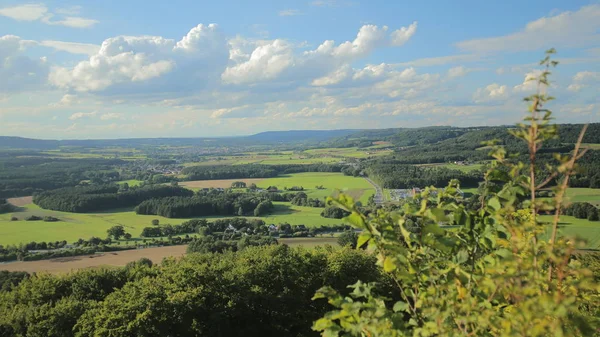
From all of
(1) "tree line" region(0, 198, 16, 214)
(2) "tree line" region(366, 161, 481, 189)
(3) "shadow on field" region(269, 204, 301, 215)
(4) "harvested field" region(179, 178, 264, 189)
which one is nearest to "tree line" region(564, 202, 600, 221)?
(2) "tree line" region(366, 161, 481, 189)

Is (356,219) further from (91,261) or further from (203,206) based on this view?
(203,206)

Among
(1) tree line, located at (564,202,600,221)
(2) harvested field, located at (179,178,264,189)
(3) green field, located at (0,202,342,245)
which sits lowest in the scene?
(3) green field, located at (0,202,342,245)

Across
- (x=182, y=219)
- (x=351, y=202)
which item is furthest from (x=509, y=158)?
(x=182, y=219)

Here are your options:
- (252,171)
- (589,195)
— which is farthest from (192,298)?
(252,171)

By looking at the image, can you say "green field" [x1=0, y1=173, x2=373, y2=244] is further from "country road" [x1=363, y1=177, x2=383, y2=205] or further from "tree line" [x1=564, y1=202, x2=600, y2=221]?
"tree line" [x1=564, y1=202, x2=600, y2=221]

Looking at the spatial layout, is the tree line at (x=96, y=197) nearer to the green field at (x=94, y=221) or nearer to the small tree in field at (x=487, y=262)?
the green field at (x=94, y=221)

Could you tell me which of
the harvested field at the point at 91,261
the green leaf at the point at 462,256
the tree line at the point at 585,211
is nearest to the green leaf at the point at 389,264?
the green leaf at the point at 462,256
